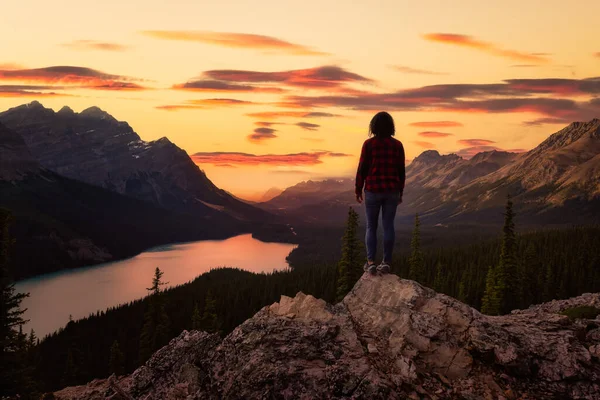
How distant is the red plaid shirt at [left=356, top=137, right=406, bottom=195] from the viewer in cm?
Result: 1464

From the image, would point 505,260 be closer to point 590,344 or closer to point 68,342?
point 590,344

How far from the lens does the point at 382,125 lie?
48.3 feet

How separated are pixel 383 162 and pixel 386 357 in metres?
6.08

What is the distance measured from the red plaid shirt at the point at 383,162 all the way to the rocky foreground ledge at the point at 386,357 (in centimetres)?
338

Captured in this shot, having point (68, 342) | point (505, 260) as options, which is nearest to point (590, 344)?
point (505, 260)

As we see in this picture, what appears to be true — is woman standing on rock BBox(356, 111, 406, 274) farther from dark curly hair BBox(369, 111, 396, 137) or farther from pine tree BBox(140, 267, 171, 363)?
pine tree BBox(140, 267, 171, 363)

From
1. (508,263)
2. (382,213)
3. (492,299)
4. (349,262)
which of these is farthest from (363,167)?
(508,263)

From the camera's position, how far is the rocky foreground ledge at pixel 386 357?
11.0 m

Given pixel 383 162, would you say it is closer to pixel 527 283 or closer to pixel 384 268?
pixel 384 268

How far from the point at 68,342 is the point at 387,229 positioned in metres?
139

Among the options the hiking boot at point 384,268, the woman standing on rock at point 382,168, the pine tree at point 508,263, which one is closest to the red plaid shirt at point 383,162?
the woman standing on rock at point 382,168

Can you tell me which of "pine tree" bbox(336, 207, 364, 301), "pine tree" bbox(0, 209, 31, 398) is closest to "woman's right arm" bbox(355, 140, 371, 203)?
"pine tree" bbox(0, 209, 31, 398)

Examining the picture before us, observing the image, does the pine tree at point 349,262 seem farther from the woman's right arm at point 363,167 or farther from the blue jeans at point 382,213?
the woman's right arm at point 363,167

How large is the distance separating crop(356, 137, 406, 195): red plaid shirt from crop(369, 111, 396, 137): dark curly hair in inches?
7.1
